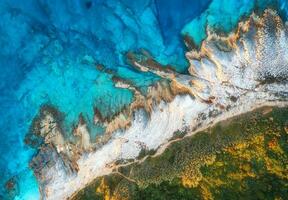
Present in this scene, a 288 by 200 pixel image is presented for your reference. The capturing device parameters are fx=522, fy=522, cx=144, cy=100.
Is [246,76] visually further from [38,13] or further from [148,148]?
[38,13]

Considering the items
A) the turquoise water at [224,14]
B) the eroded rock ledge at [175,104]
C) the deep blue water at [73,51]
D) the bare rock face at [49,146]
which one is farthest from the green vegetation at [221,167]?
the turquoise water at [224,14]

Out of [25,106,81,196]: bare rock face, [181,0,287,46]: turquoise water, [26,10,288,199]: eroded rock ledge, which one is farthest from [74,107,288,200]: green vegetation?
[181,0,287,46]: turquoise water

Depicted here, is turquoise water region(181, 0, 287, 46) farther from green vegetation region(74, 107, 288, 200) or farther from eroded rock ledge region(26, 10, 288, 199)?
green vegetation region(74, 107, 288, 200)

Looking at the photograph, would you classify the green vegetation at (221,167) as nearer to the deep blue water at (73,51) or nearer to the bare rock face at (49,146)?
the bare rock face at (49,146)

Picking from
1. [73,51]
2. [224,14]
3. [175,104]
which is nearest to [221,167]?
[175,104]

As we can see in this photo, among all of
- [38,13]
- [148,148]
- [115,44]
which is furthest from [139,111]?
[38,13]
